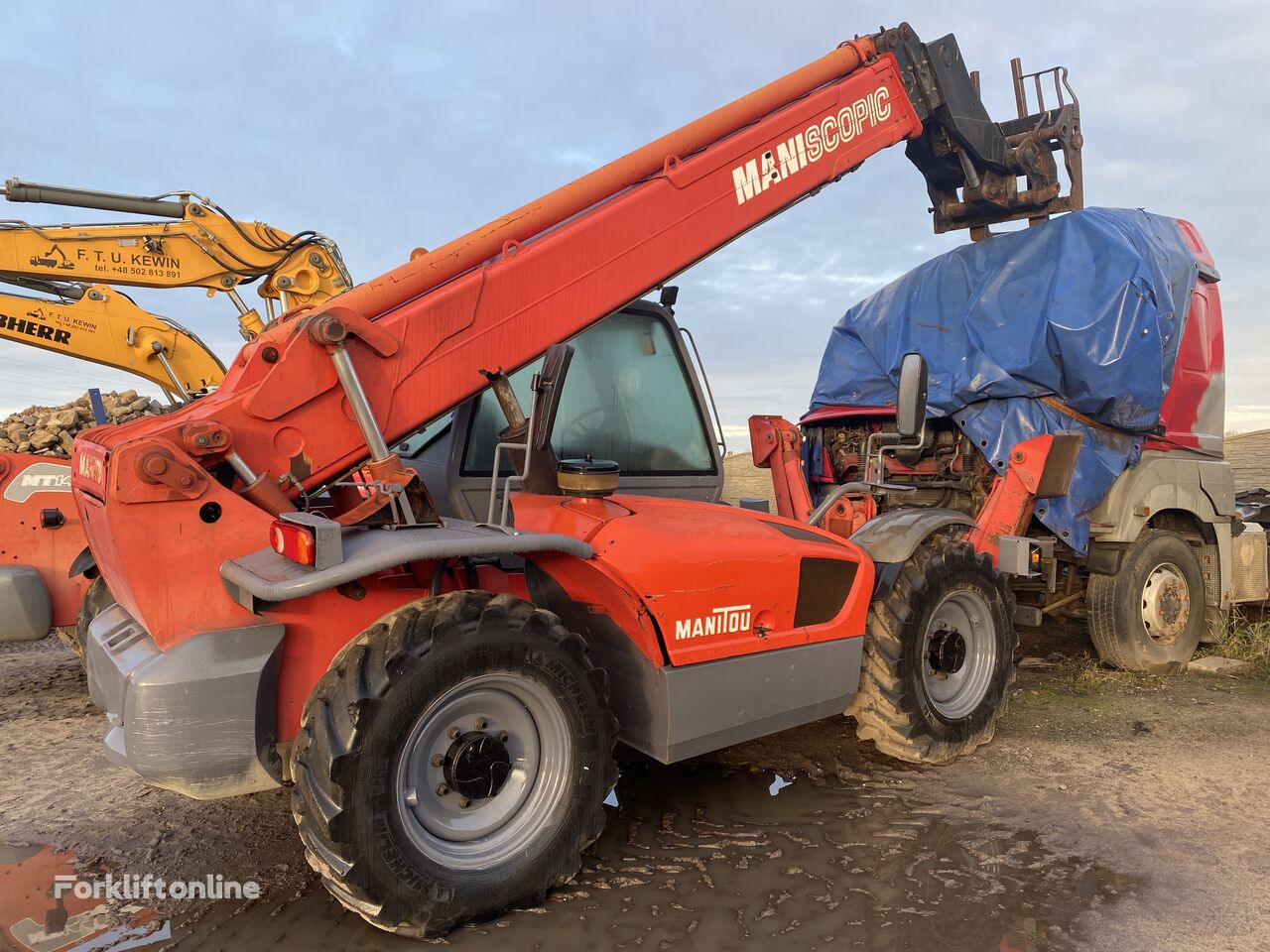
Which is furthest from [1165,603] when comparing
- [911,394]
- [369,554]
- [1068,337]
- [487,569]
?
[369,554]

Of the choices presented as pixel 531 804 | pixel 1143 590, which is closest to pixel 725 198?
pixel 531 804

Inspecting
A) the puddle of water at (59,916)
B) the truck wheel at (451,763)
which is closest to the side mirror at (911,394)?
the truck wheel at (451,763)

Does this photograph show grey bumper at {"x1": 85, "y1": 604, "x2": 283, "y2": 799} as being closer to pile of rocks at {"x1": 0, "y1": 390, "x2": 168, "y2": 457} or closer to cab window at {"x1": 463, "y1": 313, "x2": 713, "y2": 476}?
cab window at {"x1": 463, "y1": 313, "x2": 713, "y2": 476}

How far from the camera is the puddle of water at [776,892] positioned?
9.07 ft

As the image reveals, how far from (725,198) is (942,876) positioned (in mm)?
3063

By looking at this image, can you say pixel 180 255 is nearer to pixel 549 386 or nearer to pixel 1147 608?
pixel 549 386

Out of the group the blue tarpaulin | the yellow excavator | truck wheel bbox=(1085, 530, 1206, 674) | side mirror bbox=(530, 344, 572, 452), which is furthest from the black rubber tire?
truck wheel bbox=(1085, 530, 1206, 674)

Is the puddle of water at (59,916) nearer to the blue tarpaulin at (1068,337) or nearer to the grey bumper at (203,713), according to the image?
the grey bumper at (203,713)

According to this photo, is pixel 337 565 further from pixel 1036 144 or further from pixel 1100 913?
pixel 1036 144

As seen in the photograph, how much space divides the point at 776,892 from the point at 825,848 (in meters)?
0.44

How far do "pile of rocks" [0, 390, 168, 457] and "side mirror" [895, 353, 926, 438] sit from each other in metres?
11.2

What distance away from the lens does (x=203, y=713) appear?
8.38 feet

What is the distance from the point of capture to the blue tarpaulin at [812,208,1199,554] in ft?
18.7

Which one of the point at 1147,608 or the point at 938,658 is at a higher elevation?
the point at 938,658
